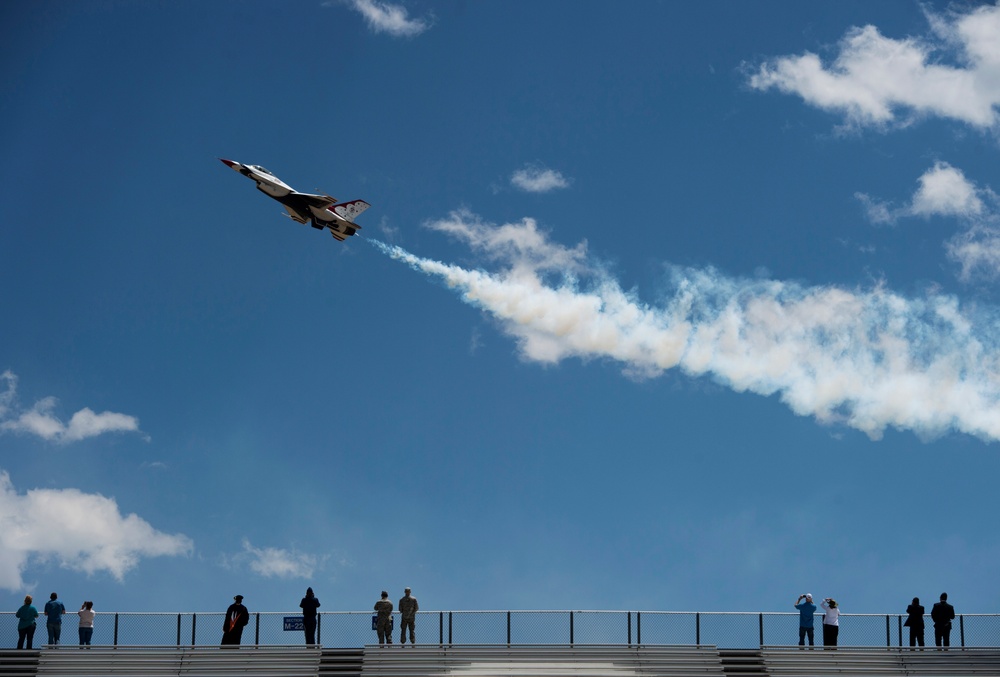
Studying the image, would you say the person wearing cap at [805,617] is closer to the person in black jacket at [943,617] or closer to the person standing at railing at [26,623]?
the person in black jacket at [943,617]

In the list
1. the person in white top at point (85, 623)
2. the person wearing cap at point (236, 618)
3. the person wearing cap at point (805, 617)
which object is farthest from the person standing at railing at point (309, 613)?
the person wearing cap at point (805, 617)

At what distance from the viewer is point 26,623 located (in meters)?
32.2

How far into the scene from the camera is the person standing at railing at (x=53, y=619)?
3234 centimetres

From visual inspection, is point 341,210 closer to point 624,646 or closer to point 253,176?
point 253,176

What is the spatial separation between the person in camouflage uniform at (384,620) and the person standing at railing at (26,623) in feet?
32.1

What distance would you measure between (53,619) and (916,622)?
25.0 metres

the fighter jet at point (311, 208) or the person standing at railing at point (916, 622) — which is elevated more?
the fighter jet at point (311, 208)

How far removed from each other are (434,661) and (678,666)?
6.89 meters

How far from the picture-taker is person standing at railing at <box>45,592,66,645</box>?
106 feet

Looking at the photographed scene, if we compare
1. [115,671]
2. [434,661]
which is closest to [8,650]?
[115,671]

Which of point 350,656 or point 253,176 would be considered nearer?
point 350,656

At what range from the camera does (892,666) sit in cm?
3241

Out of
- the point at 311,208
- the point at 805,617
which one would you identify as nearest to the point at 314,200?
the point at 311,208

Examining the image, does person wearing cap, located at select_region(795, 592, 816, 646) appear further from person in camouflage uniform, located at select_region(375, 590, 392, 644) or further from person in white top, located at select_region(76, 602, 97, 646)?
person in white top, located at select_region(76, 602, 97, 646)
